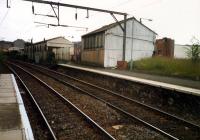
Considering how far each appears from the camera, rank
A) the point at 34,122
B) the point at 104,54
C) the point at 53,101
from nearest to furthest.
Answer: the point at 34,122 → the point at 53,101 → the point at 104,54

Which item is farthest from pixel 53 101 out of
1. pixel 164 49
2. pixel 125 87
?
pixel 164 49

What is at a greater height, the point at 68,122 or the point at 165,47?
the point at 165,47

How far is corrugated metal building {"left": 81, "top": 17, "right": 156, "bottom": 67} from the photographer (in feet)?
97.1

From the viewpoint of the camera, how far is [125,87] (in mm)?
15844

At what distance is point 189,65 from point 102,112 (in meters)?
12.9

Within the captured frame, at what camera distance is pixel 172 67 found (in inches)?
850

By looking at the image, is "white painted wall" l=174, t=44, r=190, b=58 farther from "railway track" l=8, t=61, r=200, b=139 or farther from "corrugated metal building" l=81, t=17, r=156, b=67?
"railway track" l=8, t=61, r=200, b=139

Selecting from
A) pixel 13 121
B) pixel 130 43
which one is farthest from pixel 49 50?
pixel 13 121

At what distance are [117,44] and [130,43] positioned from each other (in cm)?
194

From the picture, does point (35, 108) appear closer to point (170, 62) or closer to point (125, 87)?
point (125, 87)

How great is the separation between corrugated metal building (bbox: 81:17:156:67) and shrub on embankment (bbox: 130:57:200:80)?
3556 millimetres

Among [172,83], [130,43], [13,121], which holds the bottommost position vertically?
[13,121]

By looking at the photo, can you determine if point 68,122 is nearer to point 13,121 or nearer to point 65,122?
point 65,122

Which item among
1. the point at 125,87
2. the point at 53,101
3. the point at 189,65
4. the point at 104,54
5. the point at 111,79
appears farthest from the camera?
the point at 104,54
